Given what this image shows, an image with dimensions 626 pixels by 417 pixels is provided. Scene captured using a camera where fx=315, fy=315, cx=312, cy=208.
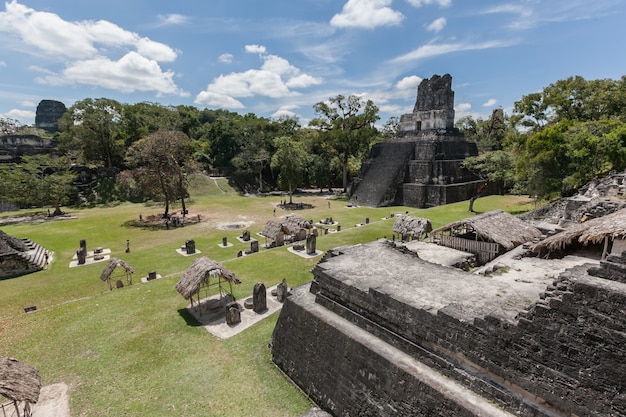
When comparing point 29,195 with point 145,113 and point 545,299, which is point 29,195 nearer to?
point 145,113

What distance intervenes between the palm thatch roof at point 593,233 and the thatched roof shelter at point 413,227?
230 inches

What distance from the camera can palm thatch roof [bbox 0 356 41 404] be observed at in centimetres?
556

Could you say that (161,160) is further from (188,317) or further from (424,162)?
(424,162)

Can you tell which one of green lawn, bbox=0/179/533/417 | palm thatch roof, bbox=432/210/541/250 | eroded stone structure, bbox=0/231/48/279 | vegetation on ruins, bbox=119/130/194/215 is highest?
vegetation on ruins, bbox=119/130/194/215

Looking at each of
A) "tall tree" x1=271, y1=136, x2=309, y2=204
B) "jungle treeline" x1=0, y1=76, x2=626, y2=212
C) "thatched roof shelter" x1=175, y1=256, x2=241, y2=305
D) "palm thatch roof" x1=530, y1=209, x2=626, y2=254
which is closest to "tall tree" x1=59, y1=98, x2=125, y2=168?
"jungle treeline" x1=0, y1=76, x2=626, y2=212

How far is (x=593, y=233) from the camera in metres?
9.09

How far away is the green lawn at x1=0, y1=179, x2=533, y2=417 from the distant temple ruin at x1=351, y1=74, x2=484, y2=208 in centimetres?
1296

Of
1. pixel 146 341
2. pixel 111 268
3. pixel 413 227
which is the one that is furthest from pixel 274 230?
pixel 146 341

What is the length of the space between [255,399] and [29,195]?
1205 inches

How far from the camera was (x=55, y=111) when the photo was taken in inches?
2923

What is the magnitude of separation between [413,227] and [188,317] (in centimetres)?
1200

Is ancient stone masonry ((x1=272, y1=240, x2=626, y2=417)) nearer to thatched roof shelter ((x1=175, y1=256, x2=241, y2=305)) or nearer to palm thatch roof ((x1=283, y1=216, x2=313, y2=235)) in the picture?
thatched roof shelter ((x1=175, y1=256, x2=241, y2=305))

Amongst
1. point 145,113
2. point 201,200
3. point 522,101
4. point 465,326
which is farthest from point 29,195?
point 522,101

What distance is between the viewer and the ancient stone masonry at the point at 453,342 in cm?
422
